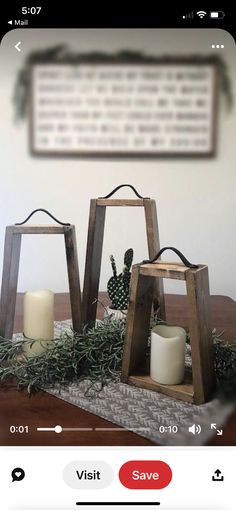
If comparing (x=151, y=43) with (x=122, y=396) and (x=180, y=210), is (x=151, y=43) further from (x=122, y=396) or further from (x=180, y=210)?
(x=122, y=396)

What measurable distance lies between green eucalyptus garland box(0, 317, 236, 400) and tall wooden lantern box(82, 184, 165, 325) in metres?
0.03

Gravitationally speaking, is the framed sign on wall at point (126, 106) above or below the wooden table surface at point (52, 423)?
above

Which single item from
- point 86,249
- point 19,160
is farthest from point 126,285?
point 19,160

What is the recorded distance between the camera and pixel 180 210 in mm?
453

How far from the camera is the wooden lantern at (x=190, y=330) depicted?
16.2 inches

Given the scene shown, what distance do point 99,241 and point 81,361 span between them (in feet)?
0.33

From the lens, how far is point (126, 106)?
0.42 metres

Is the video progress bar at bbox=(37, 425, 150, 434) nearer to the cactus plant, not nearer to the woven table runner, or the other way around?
the woven table runner

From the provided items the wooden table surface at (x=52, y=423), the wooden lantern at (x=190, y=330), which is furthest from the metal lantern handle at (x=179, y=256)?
the wooden table surface at (x=52, y=423)

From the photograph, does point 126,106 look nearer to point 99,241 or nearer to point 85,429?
point 99,241
